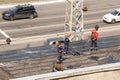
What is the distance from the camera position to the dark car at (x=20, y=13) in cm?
4447

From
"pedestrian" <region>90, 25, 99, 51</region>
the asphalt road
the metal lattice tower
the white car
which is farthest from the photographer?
the white car

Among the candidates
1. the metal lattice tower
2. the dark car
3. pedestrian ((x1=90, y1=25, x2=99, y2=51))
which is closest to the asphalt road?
the dark car

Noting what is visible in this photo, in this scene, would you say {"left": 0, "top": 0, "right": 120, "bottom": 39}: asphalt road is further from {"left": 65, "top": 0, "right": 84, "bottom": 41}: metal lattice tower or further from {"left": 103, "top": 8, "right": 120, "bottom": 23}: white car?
{"left": 65, "top": 0, "right": 84, "bottom": 41}: metal lattice tower

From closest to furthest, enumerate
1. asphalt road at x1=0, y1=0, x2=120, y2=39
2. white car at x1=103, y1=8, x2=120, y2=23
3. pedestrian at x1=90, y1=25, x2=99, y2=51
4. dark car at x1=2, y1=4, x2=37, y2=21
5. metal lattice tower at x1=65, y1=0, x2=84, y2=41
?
pedestrian at x1=90, y1=25, x2=99, y2=51 → metal lattice tower at x1=65, y1=0, x2=84, y2=41 → asphalt road at x1=0, y1=0, x2=120, y2=39 → white car at x1=103, y1=8, x2=120, y2=23 → dark car at x1=2, y1=4, x2=37, y2=21

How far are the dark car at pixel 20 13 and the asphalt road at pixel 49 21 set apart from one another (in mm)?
561

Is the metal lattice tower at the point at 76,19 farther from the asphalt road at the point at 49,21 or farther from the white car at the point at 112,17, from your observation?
the white car at the point at 112,17

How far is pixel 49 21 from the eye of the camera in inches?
1754

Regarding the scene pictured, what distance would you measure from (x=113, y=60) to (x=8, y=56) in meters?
7.35

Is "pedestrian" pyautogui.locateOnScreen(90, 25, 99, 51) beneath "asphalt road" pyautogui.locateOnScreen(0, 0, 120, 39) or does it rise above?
above

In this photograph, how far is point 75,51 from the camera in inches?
999

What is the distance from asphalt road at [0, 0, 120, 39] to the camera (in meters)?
40.9

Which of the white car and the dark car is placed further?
the dark car

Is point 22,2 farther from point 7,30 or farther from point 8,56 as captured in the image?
point 8,56

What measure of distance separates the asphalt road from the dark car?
0.56 meters
